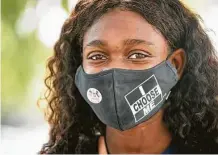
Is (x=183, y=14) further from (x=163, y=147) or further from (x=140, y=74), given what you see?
(x=163, y=147)

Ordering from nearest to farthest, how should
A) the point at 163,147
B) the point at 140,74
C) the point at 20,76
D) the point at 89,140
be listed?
1. the point at 140,74
2. the point at 163,147
3. the point at 89,140
4. the point at 20,76

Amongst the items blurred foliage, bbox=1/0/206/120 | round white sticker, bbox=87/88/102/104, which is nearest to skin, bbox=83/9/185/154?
round white sticker, bbox=87/88/102/104

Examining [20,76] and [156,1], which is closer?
[156,1]

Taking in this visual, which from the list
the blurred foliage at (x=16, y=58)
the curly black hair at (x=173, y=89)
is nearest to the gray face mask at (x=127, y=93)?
the curly black hair at (x=173, y=89)

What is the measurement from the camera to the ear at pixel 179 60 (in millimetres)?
2988

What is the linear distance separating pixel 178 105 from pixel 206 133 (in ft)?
0.75

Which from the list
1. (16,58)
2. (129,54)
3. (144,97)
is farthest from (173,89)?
(16,58)

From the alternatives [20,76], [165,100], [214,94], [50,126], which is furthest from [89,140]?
[20,76]

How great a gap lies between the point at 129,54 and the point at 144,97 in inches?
9.6

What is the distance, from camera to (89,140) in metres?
3.15

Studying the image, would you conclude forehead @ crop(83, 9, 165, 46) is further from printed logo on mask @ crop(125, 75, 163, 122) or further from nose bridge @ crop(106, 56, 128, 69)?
printed logo on mask @ crop(125, 75, 163, 122)

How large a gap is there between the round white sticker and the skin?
10 cm

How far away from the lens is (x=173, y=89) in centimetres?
309

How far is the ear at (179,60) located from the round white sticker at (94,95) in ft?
1.60
